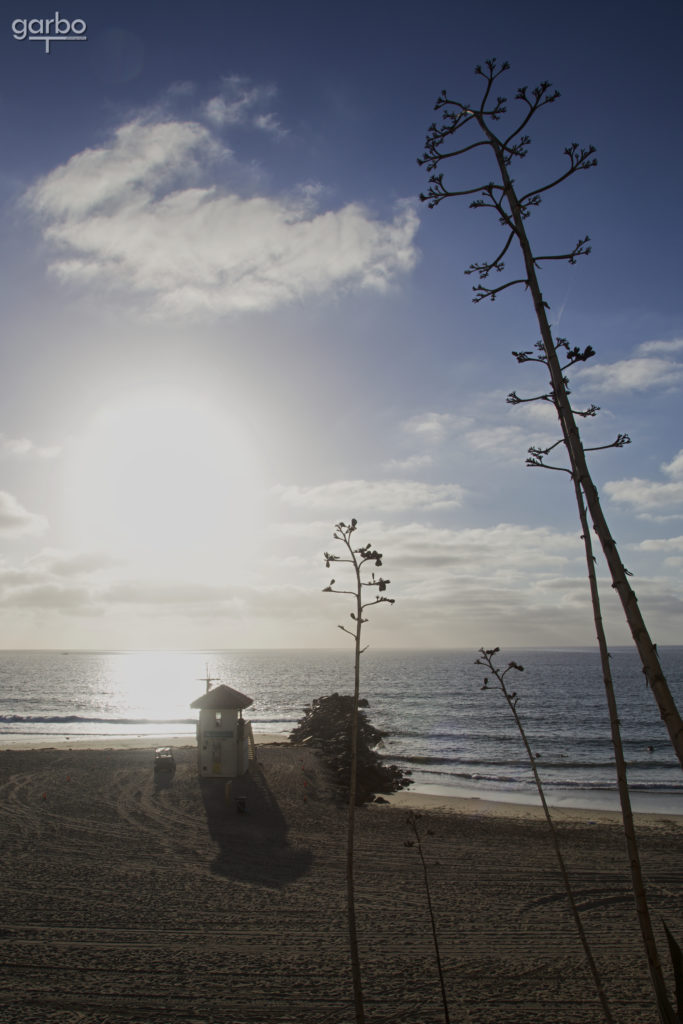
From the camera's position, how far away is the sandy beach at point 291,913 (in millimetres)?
10258

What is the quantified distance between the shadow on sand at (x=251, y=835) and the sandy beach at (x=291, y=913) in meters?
0.10

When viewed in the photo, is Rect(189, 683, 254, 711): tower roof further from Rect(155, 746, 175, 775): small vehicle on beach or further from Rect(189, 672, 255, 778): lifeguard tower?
Rect(155, 746, 175, 775): small vehicle on beach

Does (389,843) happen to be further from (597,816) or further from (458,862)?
(597,816)

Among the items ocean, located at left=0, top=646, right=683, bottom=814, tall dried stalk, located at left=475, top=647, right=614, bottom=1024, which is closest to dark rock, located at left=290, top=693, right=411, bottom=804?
ocean, located at left=0, top=646, right=683, bottom=814

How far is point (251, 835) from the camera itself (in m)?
20.0

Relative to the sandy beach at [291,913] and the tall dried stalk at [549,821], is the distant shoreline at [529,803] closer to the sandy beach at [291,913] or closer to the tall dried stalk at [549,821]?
the sandy beach at [291,913]

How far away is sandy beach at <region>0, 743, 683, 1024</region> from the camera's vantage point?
33.7ft

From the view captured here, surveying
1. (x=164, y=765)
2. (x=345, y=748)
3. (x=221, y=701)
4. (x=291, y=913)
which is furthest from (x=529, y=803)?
(x=291, y=913)

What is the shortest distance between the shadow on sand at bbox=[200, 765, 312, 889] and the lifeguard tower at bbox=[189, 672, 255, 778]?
1.76 feet

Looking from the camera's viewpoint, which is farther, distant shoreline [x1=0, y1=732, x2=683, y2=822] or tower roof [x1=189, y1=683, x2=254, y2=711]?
distant shoreline [x1=0, y1=732, x2=683, y2=822]

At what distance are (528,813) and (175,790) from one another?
15.5 meters

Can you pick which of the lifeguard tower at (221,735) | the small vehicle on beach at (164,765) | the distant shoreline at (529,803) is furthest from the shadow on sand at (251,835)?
the distant shoreline at (529,803)

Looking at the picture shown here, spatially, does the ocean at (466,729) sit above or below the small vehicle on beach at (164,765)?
below

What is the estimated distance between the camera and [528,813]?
27.6 meters
